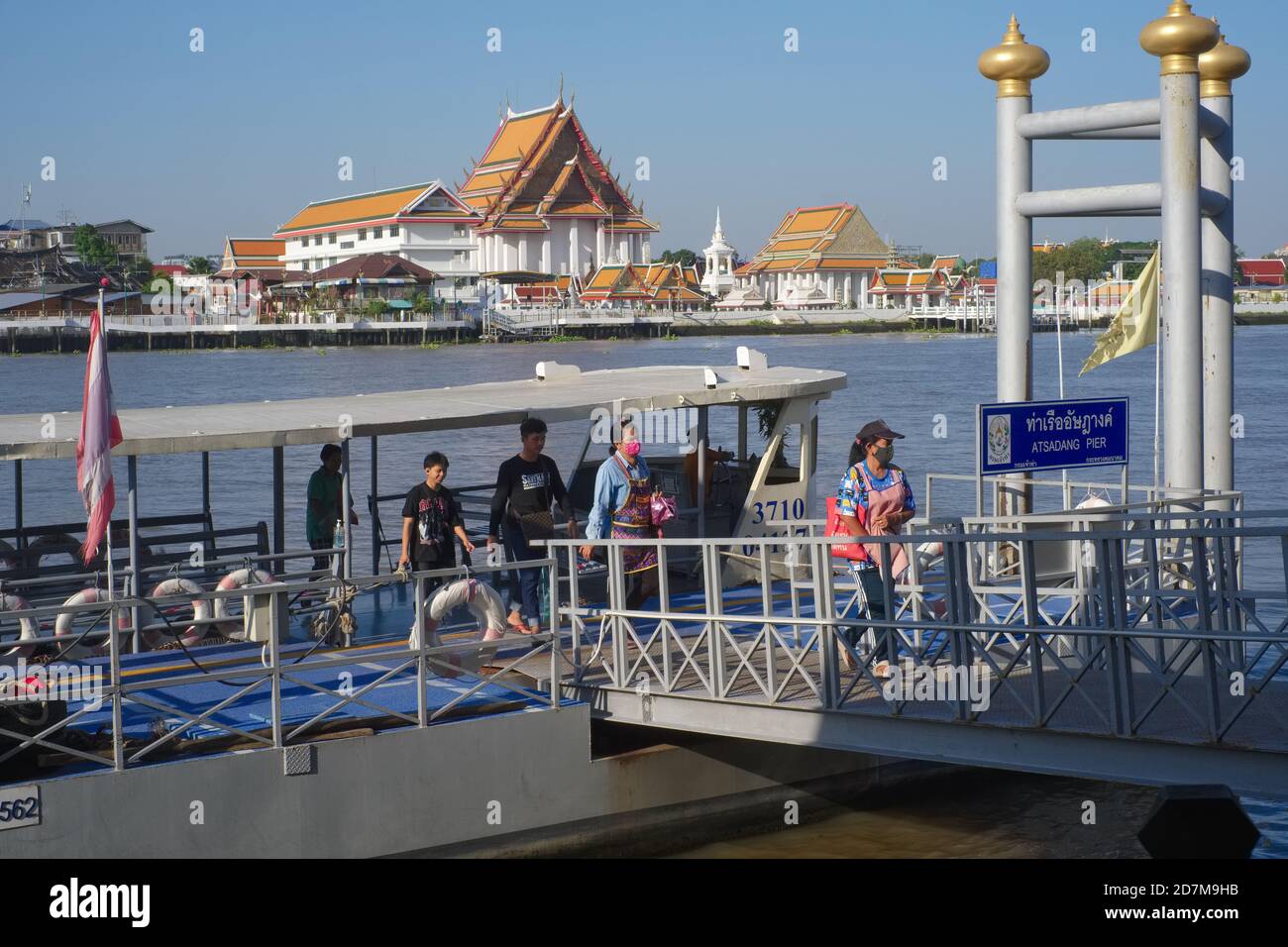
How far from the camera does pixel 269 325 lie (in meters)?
98.6

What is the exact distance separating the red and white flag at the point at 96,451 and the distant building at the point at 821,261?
128 m

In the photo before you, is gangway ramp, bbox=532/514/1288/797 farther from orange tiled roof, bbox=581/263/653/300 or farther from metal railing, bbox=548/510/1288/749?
orange tiled roof, bbox=581/263/653/300

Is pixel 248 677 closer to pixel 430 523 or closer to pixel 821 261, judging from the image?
pixel 430 523

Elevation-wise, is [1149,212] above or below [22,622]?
above

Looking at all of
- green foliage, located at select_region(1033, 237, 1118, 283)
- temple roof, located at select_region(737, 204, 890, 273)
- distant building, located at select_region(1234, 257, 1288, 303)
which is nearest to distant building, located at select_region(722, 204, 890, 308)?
temple roof, located at select_region(737, 204, 890, 273)

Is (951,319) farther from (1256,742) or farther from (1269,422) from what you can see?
(1256,742)

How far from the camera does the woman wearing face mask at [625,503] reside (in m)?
9.55

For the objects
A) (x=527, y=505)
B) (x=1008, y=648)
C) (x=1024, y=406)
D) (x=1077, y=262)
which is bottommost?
(x=1008, y=648)

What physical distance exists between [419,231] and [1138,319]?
109 meters

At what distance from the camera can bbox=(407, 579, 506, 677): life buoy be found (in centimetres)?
909

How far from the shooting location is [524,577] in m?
9.73

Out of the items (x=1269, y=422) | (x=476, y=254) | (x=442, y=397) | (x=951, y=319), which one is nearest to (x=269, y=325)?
(x=476, y=254)

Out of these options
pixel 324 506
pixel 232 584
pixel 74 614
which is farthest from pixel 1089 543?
pixel 74 614

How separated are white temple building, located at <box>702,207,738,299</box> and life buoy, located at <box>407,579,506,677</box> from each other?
137 metres
